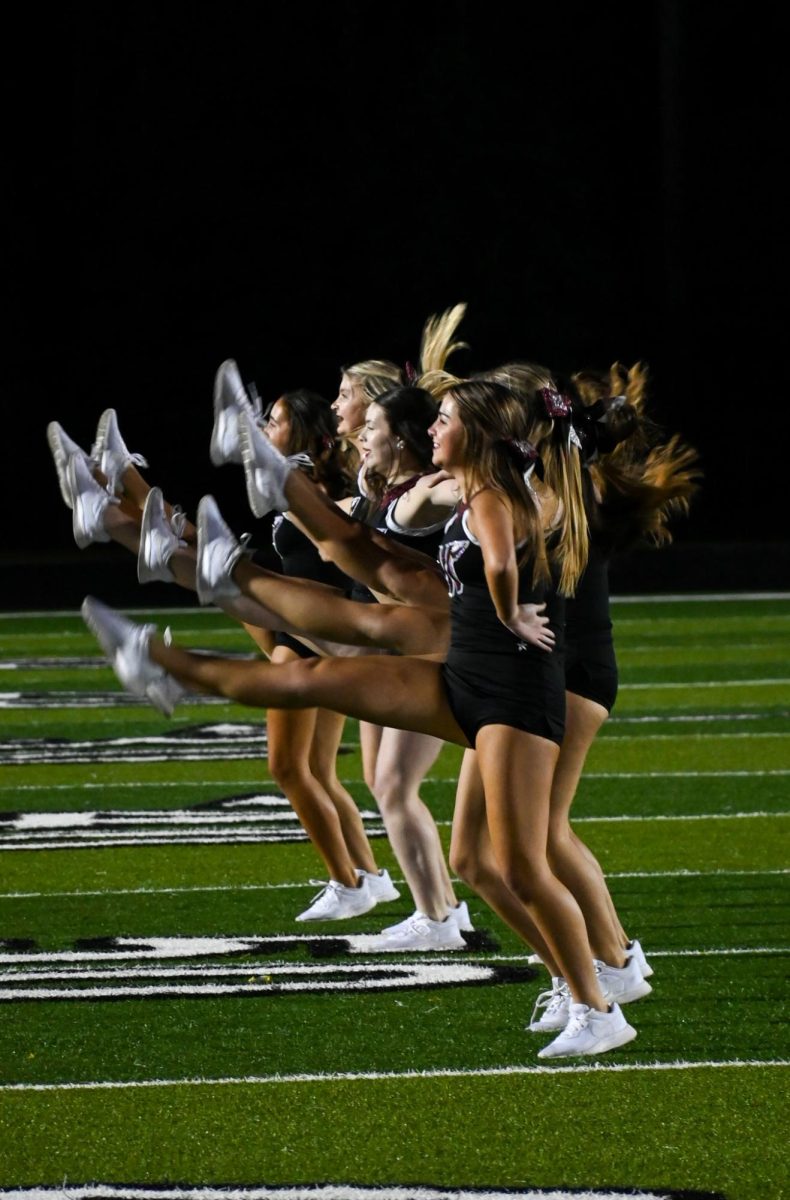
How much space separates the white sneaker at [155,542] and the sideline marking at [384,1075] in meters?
Result: 1.29

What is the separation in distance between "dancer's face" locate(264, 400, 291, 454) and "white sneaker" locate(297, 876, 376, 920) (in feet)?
4.30

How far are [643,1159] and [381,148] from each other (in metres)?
25.4

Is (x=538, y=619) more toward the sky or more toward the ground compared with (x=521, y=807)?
more toward the sky

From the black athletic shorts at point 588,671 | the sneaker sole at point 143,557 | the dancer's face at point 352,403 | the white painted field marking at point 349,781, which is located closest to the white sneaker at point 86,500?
the sneaker sole at point 143,557

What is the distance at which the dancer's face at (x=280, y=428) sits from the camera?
5.70m

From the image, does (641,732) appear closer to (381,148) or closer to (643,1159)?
(643,1159)

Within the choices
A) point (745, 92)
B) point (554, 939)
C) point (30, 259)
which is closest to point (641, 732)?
point (554, 939)

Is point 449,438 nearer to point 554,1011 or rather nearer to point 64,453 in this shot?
point 554,1011

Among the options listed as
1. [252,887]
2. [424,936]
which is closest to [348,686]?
[424,936]

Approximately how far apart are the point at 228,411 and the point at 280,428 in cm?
94

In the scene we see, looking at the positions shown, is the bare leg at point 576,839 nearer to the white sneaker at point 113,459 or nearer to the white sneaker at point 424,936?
the white sneaker at point 424,936

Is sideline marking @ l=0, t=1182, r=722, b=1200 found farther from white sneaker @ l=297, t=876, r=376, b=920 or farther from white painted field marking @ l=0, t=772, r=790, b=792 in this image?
white painted field marking @ l=0, t=772, r=790, b=792

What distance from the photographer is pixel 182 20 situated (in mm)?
26500

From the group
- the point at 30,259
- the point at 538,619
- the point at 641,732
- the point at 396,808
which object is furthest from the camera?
the point at 30,259
